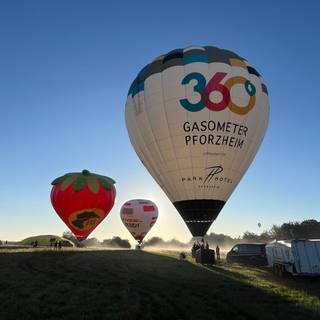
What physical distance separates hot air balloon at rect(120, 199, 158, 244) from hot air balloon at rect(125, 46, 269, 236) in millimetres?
26309

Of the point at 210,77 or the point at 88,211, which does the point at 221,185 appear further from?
the point at 88,211

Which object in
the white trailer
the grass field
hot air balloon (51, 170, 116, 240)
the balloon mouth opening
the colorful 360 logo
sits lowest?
the grass field

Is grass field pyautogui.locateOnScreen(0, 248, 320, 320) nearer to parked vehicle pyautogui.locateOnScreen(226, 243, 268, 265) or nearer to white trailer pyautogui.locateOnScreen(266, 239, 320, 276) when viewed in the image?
white trailer pyautogui.locateOnScreen(266, 239, 320, 276)

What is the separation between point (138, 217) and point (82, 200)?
54.6ft

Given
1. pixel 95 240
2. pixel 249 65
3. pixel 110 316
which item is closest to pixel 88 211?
pixel 249 65

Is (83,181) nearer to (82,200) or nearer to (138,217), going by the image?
(82,200)

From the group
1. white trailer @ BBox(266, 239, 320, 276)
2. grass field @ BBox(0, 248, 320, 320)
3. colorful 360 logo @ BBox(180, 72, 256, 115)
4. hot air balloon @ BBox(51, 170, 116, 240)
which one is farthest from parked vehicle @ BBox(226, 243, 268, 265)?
hot air balloon @ BBox(51, 170, 116, 240)

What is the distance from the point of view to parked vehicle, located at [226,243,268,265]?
28.9 meters

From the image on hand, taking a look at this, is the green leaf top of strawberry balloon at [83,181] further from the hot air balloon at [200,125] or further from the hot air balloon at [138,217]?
the hot air balloon at [138,217]

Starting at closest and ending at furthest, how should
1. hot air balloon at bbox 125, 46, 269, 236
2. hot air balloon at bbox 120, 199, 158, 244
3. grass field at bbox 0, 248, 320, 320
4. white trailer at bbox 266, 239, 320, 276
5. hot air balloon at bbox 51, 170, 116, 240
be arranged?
grass field at bbox 0, 248, 320, 320 < white trailer at bbox 266, 239, 320, 276 < hot air balloon at bbox 125, 46, 269, 236 < hot air balloon at bbox 51, 170, 116, 240 < hot air balloon at bbox 120, 199, 158, 244

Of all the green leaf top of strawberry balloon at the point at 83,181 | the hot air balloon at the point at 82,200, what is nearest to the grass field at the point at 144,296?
the hot air balloon at the point at 82,200

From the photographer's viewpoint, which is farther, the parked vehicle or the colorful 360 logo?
the parked vehicle

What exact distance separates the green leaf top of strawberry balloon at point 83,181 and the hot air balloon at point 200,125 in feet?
42.9

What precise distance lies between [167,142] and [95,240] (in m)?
104
